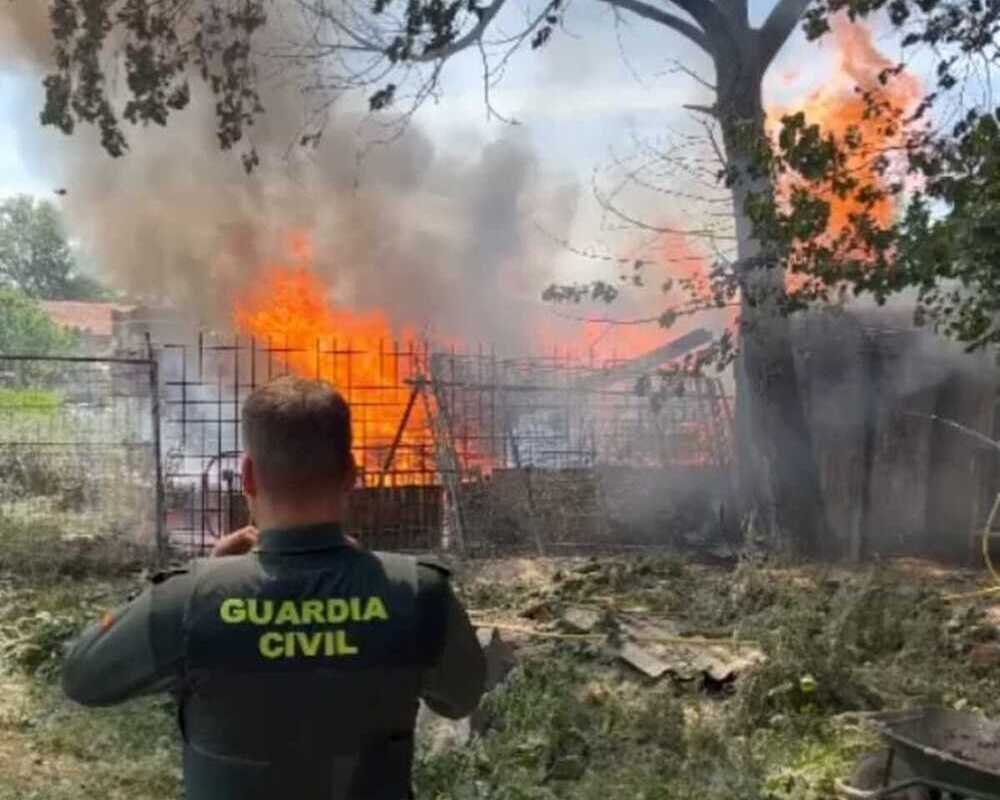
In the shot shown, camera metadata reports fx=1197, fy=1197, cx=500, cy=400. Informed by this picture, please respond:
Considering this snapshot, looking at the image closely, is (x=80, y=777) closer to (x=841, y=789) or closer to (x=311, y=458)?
(x=841, y=789)

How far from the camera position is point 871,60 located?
14.7 meters

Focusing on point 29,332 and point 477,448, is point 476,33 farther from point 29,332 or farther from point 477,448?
point 29,332

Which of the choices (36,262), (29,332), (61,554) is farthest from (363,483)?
(36,262)

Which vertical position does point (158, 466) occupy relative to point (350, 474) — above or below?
below

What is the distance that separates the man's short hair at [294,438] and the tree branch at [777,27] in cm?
1177

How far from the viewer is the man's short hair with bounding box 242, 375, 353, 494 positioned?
85.9 inches

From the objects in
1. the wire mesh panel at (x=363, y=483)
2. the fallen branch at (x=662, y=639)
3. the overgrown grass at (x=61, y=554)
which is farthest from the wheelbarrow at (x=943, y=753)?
the overgrown grass at (x=61, y=554)

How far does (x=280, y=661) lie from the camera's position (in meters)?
2.09

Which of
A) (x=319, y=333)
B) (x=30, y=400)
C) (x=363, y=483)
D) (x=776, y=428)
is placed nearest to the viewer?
(x=363, y=483)

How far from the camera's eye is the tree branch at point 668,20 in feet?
43.8

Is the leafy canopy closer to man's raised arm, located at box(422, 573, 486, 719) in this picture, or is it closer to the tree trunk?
the tree trunk

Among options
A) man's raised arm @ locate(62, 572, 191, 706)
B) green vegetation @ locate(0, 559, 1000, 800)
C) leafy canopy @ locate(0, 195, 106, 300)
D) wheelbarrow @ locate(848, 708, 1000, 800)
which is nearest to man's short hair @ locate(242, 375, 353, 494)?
man's raised arm @ locate(62, 572, 191, 706)

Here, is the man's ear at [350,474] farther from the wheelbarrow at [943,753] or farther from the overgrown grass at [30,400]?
the overgrown grass at [30,400]

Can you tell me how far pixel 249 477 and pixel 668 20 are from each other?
12.5 meters
